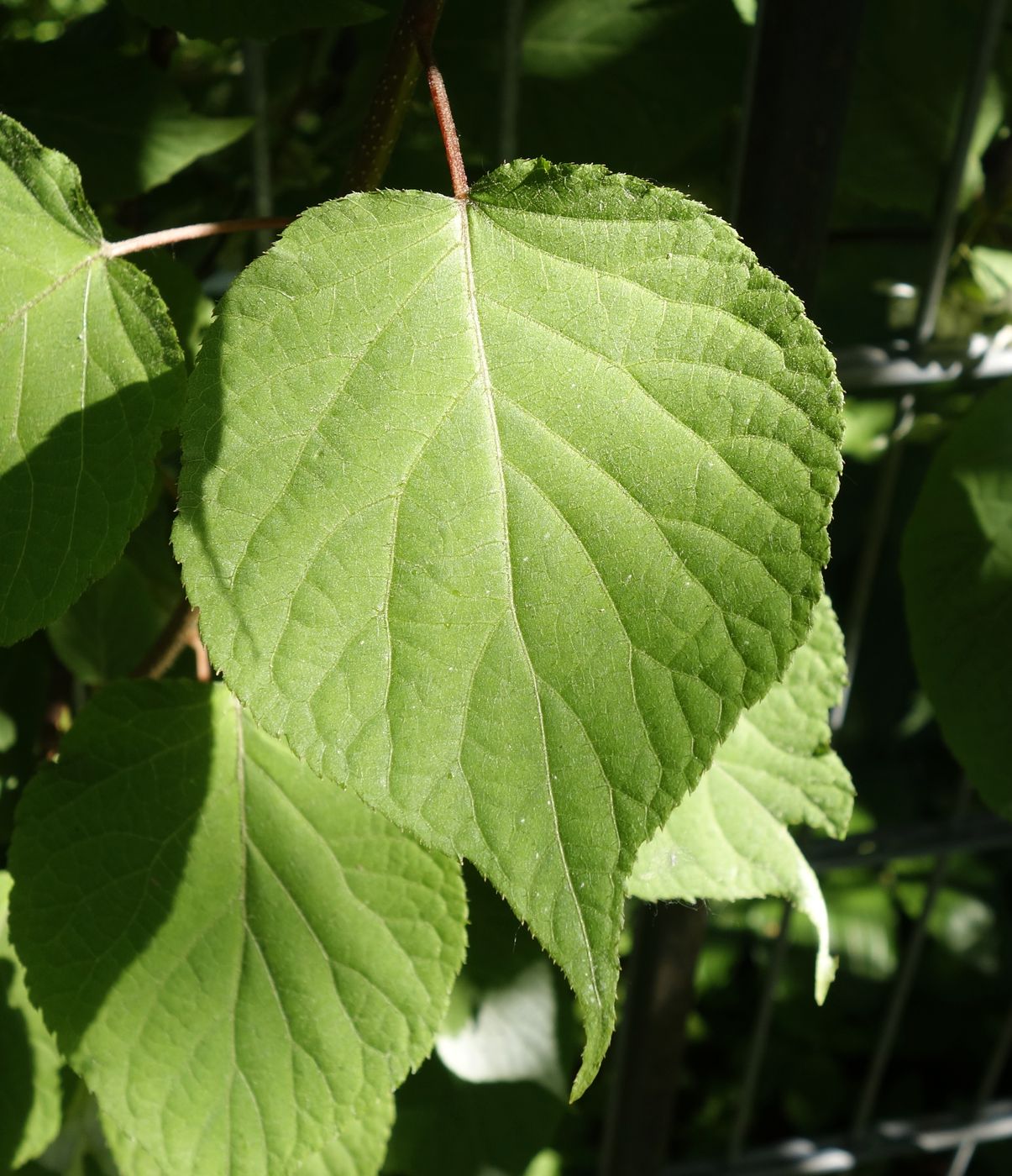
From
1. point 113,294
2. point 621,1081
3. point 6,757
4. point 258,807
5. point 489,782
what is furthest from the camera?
point 621,1081

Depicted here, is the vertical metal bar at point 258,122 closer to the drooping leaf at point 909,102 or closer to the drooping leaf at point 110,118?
A: the drooping leaf at point 110,118

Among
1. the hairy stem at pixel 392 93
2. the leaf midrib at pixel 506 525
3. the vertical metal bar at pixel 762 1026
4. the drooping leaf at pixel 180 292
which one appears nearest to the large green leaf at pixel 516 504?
the leaf midrib at pixel 506 525

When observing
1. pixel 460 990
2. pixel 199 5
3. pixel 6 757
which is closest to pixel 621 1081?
pixel 460 990

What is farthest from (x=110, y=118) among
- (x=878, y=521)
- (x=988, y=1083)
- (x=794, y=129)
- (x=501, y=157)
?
(x=988, y=1083)

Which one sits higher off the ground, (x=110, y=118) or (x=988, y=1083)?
(x=110, y=118)

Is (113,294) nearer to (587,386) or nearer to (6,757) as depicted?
(587,386)

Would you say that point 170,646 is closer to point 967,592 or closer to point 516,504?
point 516,504
